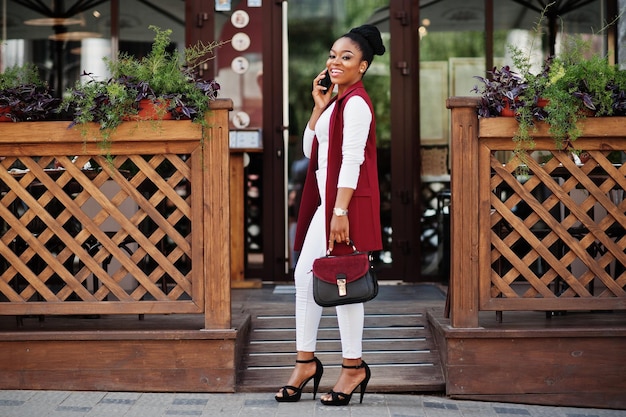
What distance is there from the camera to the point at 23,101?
4773mm

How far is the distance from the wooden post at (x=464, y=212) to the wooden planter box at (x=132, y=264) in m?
1.14

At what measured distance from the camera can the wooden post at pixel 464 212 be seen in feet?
15.3

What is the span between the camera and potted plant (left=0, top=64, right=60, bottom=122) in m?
4.75

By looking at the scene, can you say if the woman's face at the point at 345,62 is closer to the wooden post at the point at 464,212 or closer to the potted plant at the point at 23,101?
the wooden post at the point at 464,212

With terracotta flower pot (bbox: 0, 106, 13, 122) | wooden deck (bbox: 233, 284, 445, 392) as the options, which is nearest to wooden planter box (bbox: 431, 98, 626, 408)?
wooden deck (bbox: 233, 284, 445, 392)

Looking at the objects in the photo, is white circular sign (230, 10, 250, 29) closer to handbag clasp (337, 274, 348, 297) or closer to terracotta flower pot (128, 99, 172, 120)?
terracotta flower pot (128, 99, 172, 120)

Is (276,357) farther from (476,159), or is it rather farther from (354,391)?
(476,159)

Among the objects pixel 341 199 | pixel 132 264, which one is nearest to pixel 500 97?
pixel 341 199

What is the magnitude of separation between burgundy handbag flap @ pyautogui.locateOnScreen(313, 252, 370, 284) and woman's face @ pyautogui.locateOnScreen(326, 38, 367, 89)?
856 mm

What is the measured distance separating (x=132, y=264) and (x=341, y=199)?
123 cm

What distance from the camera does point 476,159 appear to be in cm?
466

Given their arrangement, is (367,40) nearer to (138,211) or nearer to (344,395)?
(138,211)

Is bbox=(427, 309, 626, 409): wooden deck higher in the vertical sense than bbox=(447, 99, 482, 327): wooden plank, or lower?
lower

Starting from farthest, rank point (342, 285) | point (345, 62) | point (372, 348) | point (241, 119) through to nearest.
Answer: point (241, 119) → point (372, 348) → point (345, 62) → point (342, 285)
